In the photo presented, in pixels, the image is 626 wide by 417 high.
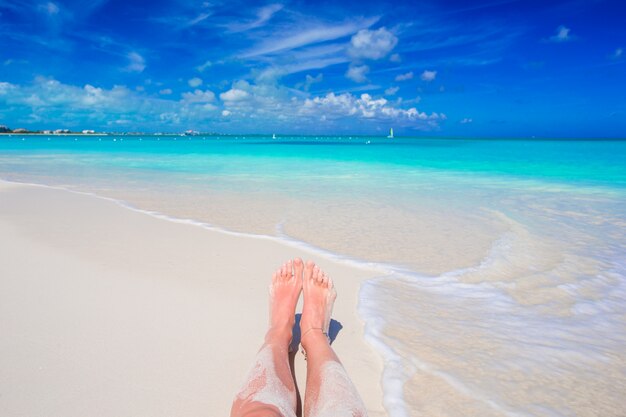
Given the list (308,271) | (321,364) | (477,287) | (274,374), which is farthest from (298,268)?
(477,287)

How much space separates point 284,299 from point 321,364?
80 centimetres

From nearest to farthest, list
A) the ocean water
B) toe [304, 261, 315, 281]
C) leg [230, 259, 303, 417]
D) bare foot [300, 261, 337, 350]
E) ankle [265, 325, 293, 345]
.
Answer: leg [230, 259, 303, 417], the ocean water, ankle [265, 325, 293, 345], bare foot [300, 261, 337, 350], toe [304, 261, 315, 281]

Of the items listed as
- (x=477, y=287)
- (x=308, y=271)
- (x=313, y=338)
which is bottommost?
(x=477, y=287)

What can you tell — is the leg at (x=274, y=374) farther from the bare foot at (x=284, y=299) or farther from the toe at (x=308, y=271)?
the toe at (x=308, y=271)

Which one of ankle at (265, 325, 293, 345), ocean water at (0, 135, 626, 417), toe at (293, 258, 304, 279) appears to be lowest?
ocean water at (0, 135, 626, 417)

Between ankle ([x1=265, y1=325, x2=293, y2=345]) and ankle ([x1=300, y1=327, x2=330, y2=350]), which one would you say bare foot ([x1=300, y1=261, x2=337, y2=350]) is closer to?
ankle ([x1=300, y1=327, x2=330, y2=350])

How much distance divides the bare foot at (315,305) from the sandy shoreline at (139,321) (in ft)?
0.51

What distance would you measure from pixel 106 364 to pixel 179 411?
0.57 m

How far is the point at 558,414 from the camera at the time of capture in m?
1.88

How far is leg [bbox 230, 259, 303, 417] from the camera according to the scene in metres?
1.57

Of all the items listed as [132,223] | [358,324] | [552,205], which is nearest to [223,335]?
[358,324]

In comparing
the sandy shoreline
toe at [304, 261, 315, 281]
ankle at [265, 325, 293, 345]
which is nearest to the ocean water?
the sandy shoreline

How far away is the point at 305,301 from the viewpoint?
2715 mm

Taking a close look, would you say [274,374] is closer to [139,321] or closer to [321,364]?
[321,364]
